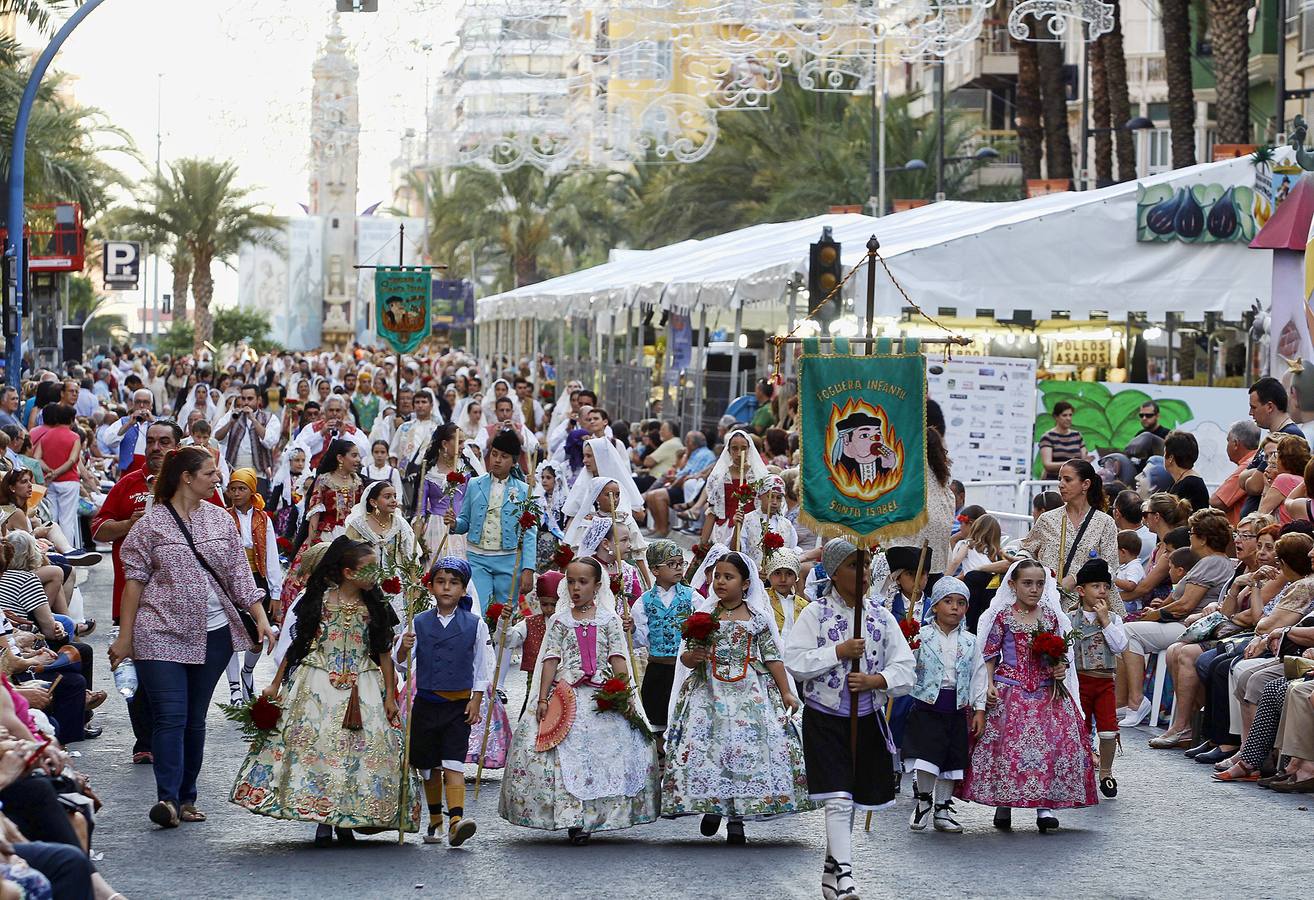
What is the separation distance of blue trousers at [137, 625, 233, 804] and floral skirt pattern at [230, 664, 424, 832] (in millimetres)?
579

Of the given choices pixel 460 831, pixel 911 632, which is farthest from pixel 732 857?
pixel 911 632

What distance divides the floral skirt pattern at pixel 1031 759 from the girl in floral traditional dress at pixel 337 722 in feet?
8.85

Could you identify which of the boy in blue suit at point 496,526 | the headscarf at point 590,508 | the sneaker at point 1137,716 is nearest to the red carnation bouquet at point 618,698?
the headscarf at point 590,508

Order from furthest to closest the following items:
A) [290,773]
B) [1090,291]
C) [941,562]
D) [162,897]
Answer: [1090,291] < [941,562] < [290,773] < [162,897]

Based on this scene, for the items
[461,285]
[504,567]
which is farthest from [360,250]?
[504,567]

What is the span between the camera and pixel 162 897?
812 centimetres

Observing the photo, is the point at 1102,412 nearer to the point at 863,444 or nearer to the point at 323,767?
the point at 863,444

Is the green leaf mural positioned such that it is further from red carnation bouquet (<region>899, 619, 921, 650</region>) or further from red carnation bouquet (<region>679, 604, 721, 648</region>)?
red carnation bouquet (<region>679, 604, 721, 648</region>)

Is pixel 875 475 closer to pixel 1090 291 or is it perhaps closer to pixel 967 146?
pixel 1090 291

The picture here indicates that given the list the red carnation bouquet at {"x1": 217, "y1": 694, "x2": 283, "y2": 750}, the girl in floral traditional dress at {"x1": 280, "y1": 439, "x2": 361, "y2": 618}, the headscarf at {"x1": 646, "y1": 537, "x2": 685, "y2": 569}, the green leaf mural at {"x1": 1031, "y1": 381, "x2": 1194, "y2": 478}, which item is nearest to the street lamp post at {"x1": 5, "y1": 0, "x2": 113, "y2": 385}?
the girl in floral traditional dress at {"x1": 280, "y1": 439, "x2": 361, "y2": 618}

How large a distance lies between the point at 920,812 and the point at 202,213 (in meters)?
56.9

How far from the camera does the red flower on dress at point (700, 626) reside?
9.18 m

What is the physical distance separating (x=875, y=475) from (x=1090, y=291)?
1348 centimetres

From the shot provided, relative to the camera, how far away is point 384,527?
11227 mm
